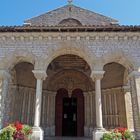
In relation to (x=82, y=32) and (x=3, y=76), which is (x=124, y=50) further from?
(x=3, y=76)

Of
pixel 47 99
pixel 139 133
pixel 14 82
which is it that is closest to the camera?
pixel 139 133

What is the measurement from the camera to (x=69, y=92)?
40.5 ft

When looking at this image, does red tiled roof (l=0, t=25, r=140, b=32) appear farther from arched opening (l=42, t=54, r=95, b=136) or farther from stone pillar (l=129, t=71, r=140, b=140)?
arched opening (l=42, t=54, r=95, b=136)

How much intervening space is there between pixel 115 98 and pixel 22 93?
5773 mm

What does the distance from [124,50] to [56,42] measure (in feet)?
10.7

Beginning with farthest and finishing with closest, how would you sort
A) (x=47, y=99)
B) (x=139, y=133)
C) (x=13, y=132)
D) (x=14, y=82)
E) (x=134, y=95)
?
(x=47, y=99)
(x=14, y=82)
(x=134, y=95)
(x=139, y=133)
(x=13, y=132)

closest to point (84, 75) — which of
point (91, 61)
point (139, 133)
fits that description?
point (91, 61)

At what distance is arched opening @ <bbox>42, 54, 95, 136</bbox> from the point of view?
1186 cm

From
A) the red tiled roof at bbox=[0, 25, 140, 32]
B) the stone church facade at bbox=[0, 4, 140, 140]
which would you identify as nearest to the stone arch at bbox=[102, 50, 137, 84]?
the stone church facade at bbox=[0, 4, 140, 140]

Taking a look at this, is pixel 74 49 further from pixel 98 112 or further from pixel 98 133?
pixel 98 133

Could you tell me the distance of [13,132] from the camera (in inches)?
247

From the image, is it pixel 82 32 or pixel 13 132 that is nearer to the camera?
pixel 13 132

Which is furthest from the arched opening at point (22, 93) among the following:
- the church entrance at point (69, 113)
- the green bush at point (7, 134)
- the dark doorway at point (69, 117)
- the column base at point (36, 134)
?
the green bush at point (7, 134)

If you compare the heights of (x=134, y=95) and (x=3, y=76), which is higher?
(x=3, y=76)
